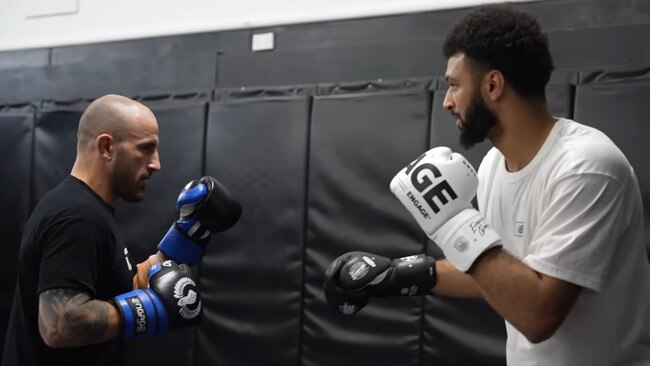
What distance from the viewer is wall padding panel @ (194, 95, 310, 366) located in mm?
3170

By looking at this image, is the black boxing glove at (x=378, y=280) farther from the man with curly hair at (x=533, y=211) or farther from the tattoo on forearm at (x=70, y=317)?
the tattoo on forearm at (x=70, y=317)

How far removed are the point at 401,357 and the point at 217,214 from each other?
109cm

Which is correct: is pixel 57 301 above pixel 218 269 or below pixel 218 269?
above

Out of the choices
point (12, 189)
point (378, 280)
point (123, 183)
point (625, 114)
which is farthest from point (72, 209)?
point (12, 189)

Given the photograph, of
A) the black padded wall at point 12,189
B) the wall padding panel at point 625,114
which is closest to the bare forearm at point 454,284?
the wall padding panel at point 625,114

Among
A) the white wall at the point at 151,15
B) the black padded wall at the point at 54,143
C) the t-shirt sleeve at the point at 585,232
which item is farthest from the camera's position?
the black padded wall at the point at 54,143

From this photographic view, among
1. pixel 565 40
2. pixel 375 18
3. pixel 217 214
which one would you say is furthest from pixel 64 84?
pixel 565 40

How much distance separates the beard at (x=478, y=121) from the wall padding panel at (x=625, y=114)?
3.72 ft

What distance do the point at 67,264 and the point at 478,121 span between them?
1046mm

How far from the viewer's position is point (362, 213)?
3031 millimetres

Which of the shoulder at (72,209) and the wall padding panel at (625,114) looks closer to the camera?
the shoulder at (72,209)

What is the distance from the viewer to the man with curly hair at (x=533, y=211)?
142cm

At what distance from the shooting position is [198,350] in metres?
3.33

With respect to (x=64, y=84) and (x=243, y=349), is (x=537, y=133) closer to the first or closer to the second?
(x=243, y=349)
